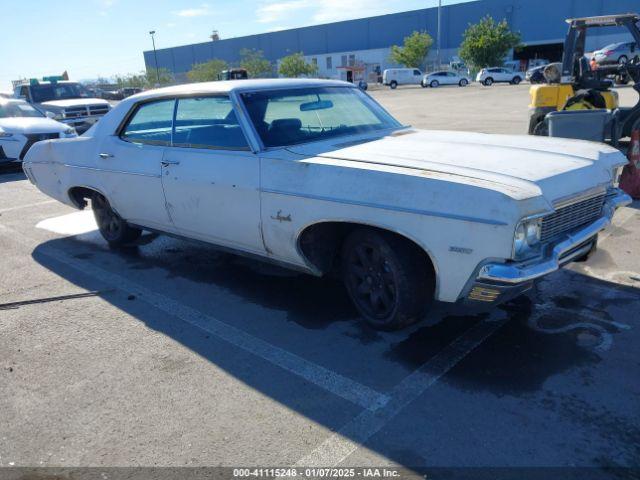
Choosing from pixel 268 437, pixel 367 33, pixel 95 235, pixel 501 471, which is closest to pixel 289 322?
pixel 268 437

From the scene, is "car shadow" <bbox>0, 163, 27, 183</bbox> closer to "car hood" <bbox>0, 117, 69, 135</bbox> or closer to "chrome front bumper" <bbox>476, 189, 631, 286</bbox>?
"car hood" <bbox>0, 117, 69, 135</bbox>

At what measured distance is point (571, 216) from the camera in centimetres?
339

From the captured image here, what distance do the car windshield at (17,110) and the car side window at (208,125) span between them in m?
9.52

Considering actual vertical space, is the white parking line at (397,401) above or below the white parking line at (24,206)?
above

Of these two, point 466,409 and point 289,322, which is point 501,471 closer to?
point 466,409

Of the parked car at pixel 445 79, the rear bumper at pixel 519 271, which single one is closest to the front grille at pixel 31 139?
the rear bumper at pixel 519 271

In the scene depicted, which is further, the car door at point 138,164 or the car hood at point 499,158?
the car door at point 138,164

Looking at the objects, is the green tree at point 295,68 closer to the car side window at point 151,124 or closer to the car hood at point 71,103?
the car hood at point 71,103

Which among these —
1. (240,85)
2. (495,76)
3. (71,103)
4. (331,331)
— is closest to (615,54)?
(495,76)

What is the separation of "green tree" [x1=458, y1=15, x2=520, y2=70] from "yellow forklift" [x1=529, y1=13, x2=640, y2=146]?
1773 inches

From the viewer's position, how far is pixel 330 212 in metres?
3.50

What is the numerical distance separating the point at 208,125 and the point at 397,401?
8.97 feet

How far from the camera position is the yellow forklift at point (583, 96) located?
7.89m

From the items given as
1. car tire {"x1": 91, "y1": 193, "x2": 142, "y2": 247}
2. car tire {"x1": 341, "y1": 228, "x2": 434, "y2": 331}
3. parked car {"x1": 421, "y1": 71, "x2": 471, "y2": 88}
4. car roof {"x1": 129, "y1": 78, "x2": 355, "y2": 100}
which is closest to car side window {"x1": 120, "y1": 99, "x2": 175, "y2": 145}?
car roof {"x1": 129, "y1": 78, "x2": 355, "y2": 100}
